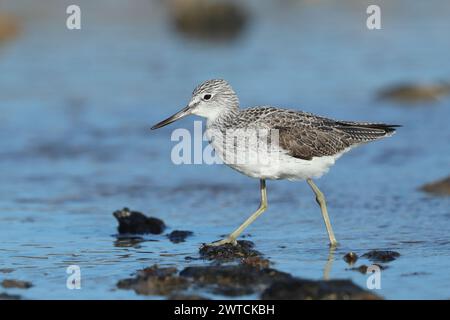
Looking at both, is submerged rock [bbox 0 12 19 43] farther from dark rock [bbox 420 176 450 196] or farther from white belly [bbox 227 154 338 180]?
white belly [bbox 227 154 338 180]

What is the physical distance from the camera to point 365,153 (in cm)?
1566

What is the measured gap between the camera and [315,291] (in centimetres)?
841

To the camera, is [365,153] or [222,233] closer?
[222,233]

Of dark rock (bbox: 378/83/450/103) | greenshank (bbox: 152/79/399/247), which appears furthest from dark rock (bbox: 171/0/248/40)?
greenshank (bbox: 152/79/399/247)

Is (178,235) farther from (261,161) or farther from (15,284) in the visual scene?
(15,284)

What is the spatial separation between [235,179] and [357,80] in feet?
22.2

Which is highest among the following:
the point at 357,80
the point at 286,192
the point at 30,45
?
the point at 30,45

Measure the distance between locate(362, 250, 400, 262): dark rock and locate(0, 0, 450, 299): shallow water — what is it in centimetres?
9

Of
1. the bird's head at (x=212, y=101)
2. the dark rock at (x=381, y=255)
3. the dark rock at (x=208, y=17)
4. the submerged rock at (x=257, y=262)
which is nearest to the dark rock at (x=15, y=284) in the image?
the submerged rock at (x=257, y=262)

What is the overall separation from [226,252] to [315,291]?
1.98 m

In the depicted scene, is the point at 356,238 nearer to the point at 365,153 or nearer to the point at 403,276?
the point at 403,276

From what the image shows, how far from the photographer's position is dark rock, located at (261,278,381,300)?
27.4 feet

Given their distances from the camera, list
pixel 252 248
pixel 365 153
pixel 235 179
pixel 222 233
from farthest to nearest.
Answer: pixel 365 153
pixel 235 179
pixel 222 233
pixel 252 248

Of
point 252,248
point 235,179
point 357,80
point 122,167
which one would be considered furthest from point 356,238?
point 357,80
